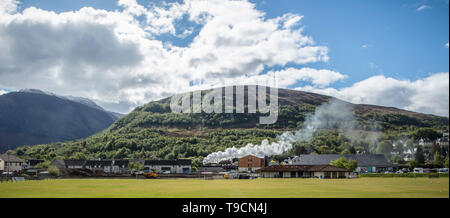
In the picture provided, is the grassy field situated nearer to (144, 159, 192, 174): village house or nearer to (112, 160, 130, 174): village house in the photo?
(144, 159, 192, 174): village house

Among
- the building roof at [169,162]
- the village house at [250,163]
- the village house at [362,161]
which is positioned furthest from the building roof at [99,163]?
the village house at [362,161]

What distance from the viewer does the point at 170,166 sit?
408ft

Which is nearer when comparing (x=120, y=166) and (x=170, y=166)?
(x=170, y=166)

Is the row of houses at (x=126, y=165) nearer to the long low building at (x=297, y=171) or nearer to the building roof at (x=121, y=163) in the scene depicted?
the building roof at (x=121, y=163)

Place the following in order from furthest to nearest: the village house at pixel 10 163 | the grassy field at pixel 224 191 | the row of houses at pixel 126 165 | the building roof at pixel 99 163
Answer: the building roof at pixel 99 163
the row of houses at pixel 126 165
the village house at pixel 10 163
the grassy field at pixel 224 191

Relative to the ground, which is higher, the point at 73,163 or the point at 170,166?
the point at 73,163

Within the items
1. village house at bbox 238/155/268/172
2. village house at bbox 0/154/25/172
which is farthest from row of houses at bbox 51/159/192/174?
village house at bbox 238/155/268/172

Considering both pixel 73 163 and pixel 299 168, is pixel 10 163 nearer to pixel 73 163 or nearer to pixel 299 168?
pixel 73 163

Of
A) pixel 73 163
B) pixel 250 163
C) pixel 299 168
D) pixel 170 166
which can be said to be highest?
pixel 299 168

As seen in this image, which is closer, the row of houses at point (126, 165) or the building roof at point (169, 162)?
the row of houses at point (126, 165)

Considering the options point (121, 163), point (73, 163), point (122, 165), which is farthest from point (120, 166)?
point (73, 163)

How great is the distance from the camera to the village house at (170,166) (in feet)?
402
